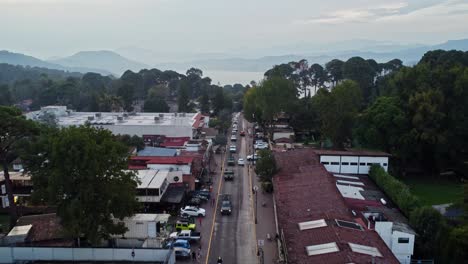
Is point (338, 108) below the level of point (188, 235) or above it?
above

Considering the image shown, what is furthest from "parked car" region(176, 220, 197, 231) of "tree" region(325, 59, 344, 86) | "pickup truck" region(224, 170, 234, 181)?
"tree" region(325, 59, 344, 86)

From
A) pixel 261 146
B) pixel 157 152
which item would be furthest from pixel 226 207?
pixel 261 146

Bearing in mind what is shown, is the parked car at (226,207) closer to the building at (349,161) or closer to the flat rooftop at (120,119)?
the building at (349,161)

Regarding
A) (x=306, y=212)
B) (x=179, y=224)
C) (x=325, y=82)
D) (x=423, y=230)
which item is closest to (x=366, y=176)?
(x=423, y=230)

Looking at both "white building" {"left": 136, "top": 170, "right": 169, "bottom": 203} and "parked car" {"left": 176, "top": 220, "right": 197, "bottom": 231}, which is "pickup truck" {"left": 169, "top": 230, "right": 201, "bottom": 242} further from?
"white building" {"left": 136, "top": 170, "right": 169, "bottom": 203}

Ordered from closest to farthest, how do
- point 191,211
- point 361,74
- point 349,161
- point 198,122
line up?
point 191,211
point 349,161
point 198,122
point 361,74

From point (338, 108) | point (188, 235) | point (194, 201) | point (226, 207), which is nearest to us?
point (188, 235)

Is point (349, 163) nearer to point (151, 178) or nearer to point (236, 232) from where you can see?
point (236, 232)
